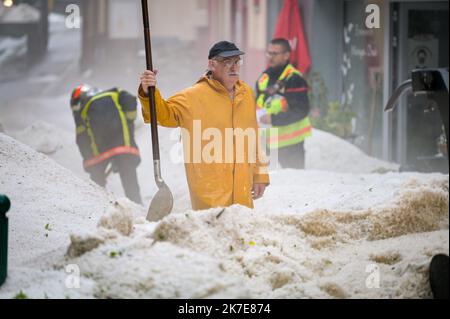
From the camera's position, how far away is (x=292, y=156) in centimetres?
996

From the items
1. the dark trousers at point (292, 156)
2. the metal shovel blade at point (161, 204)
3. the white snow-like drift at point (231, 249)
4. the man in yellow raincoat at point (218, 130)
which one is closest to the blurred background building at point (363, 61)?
the dark trousers at point (292, 156)

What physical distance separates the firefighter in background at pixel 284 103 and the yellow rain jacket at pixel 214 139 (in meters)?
3.79

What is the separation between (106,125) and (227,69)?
3566mm

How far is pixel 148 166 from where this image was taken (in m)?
11.9

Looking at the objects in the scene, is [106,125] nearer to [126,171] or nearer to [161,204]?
[126,171]

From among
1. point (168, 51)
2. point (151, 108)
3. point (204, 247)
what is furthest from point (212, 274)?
point (168, 51)

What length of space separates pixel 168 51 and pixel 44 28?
3.33m

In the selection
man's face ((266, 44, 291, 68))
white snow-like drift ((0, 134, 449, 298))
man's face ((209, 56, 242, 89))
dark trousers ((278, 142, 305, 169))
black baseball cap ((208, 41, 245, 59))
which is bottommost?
dark trousers ((278, 142, 305, 169))

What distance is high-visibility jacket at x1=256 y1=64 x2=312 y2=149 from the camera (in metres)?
9.58

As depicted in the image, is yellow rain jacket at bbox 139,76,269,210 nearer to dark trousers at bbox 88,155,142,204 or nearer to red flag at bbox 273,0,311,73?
dark trousers at bbox 88,155,142,204

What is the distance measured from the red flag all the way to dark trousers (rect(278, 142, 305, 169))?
133 inches

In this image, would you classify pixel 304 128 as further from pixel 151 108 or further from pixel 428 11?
pixel 151 108

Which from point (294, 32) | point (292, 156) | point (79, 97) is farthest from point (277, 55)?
point (294, 32)

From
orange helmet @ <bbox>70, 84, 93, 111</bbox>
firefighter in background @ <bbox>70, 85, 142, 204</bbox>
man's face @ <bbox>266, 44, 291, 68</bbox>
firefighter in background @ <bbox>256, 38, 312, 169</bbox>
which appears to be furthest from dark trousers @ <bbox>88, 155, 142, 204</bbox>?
man's face @ <bbox>266, 44, 291, 68</bbox>
